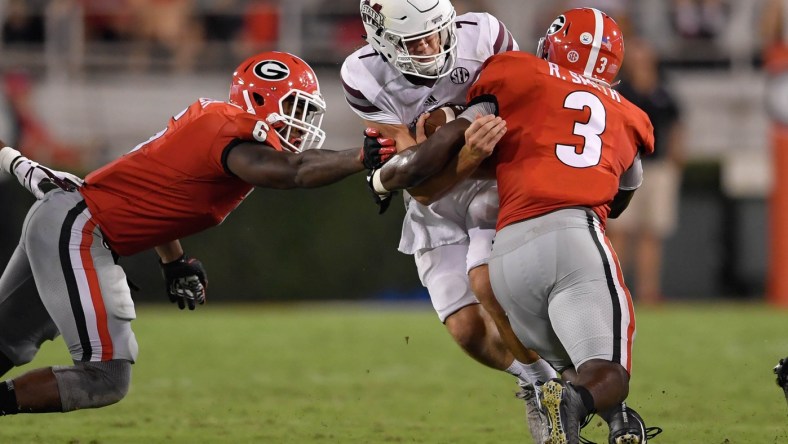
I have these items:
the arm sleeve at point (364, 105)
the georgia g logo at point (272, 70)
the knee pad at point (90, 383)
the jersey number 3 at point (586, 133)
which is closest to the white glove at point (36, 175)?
the knee pad at point (90, 383)

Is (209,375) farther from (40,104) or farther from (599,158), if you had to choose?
(40,104)

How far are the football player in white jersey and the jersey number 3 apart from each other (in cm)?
65

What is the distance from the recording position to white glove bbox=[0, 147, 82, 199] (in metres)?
4.79

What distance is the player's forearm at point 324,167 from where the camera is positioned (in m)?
4.35

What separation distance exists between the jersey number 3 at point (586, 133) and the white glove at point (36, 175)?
1.88m

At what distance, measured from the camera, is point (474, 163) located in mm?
4340

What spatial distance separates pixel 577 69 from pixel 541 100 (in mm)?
341

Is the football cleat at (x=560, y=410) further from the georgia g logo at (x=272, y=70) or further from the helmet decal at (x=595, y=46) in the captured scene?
the georgia g logo at (x=272, y=70)

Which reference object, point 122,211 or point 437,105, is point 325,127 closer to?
point 437,105

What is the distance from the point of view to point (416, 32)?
4.80 metres

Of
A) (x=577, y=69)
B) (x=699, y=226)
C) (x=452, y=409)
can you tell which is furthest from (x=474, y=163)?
(x=699, y=226)

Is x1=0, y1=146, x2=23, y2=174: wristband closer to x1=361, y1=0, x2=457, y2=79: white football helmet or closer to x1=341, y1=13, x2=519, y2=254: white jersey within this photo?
x1=341, y1=13, x2=519, y2=254: white jersey

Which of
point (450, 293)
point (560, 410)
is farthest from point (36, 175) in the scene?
point (560, 410)

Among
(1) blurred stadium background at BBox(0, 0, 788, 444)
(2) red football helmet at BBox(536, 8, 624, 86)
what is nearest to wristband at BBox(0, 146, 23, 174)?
(2) red football helmet at BBox(536, 8, 624, 86)
